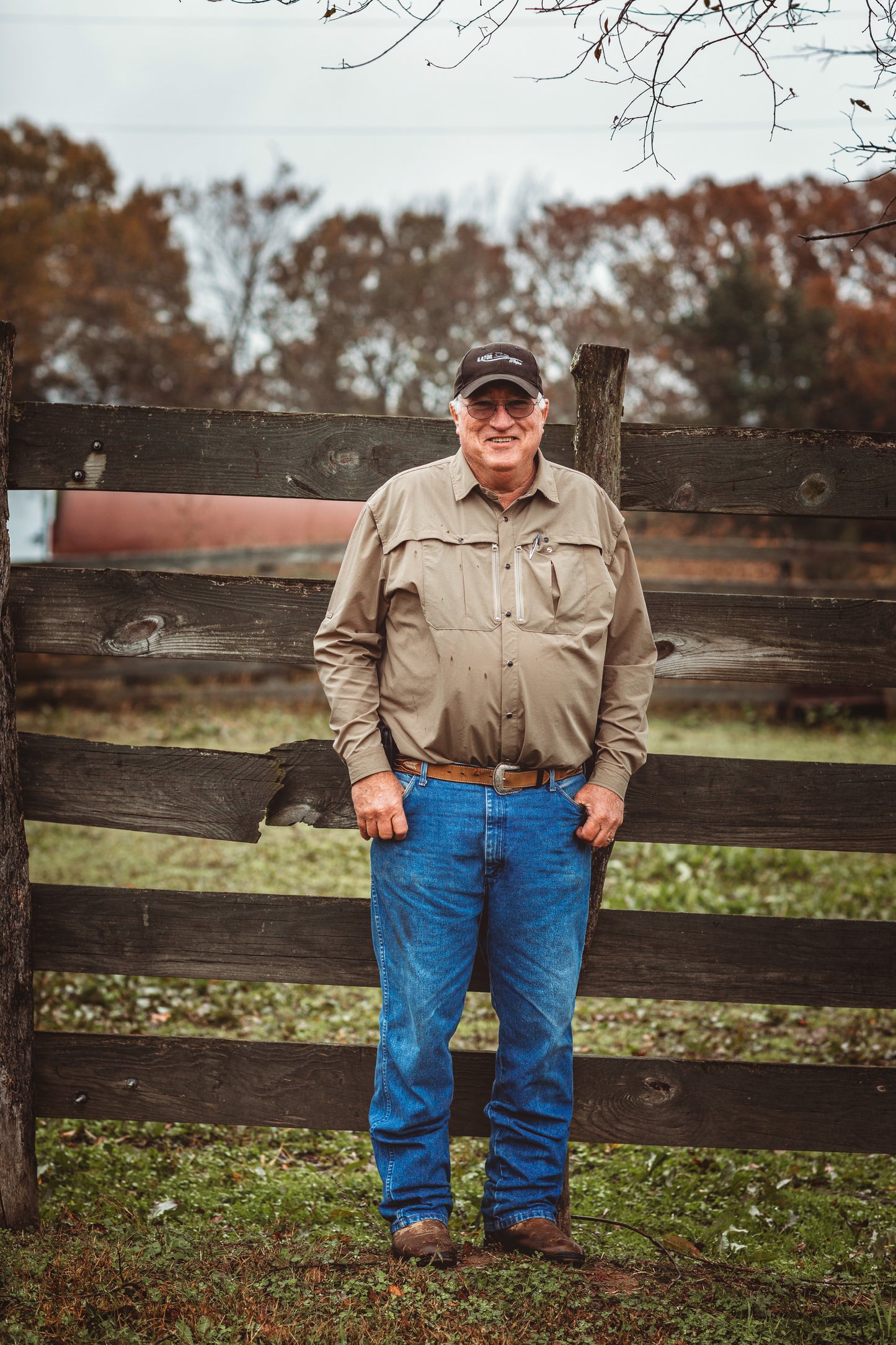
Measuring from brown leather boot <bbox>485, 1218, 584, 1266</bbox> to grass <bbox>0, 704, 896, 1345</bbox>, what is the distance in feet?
0.21

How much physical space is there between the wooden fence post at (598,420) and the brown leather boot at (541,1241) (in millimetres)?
157

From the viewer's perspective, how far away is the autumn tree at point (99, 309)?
2464 cm

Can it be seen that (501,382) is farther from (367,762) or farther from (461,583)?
(367,762)

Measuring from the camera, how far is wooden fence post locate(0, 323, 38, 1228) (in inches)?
120

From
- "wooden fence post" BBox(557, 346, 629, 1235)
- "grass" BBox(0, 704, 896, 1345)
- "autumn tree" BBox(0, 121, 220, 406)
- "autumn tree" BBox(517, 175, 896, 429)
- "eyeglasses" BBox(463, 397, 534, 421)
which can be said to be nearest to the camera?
"grass" BBox(0, 704, 896, 1345)

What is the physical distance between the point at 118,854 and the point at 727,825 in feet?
15.4

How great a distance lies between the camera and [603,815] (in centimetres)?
283

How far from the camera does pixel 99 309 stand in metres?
25.5

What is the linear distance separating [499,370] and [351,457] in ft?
1.79

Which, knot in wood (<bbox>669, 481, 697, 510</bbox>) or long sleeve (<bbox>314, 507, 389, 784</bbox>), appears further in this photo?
knot in wood (<bbox>669, 481, 697, 510</bbox>)

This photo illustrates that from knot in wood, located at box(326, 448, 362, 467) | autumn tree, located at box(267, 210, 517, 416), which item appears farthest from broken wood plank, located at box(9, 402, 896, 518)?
autumn tree, located at box(267, 210, 517, 416)

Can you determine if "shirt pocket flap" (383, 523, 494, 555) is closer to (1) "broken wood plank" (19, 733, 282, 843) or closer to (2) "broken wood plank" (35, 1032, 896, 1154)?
(1) "broken wood plank" (19, 733, 282, 843)

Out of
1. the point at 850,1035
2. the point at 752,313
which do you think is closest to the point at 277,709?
the point at 850,1035

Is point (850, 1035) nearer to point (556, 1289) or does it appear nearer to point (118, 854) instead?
point (556, 1289)
